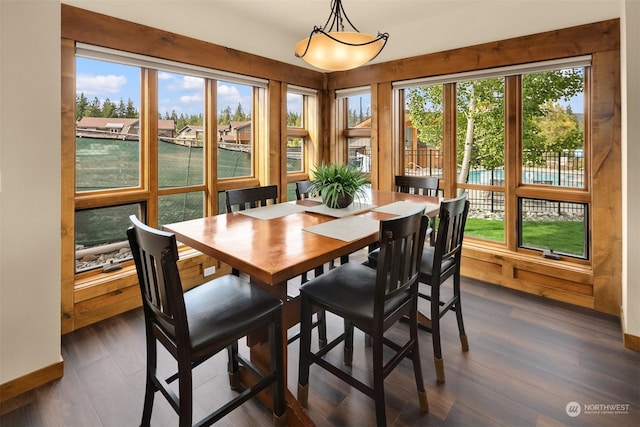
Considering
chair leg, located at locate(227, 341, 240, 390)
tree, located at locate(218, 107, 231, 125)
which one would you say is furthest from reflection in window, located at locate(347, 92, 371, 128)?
chair leg, located at locate(227, 341, 240, 390)

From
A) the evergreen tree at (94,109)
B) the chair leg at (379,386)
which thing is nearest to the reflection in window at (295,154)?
the evergreen tree at (94,109)

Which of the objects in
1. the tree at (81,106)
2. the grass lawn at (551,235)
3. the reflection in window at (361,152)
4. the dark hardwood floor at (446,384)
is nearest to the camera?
the dark hardwood floor at (446,384)

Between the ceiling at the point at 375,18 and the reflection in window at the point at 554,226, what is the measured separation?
4.81 feet

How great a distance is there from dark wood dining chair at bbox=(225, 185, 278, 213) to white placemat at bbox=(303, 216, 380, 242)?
739 mm

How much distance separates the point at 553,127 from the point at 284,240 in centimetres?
271

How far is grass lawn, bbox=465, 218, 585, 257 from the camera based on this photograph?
9.58 ft

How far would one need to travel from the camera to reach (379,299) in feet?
4.79

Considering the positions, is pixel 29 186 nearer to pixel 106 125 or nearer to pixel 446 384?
pixel 106 125

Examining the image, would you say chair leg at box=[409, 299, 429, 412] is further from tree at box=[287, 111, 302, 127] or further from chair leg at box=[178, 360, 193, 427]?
tree at box=[287, 111, 302, 127]

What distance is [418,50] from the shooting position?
11.4ft

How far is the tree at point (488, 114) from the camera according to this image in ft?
9.55

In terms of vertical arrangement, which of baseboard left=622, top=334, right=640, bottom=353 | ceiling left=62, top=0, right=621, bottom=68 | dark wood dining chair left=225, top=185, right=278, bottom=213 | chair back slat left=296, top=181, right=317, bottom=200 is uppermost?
ceiling left=62, top=0, right=621, bottom=68

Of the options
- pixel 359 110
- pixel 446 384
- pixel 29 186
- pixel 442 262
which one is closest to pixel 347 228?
pixel 442 262

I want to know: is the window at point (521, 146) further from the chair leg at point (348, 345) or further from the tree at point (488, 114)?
the chair leg at point (348, 345)
